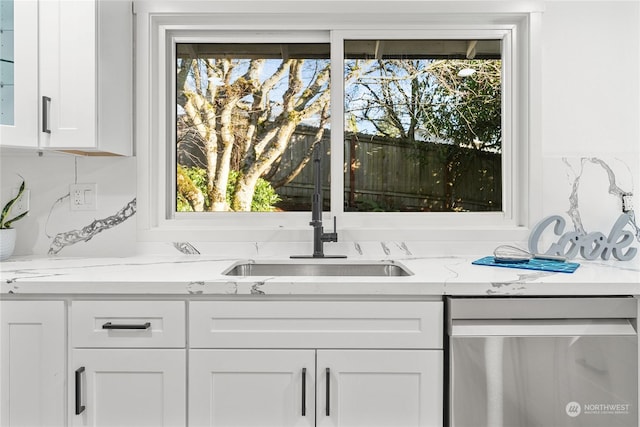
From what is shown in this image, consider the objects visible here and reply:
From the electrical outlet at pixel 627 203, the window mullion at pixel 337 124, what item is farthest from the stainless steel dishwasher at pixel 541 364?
the window mullion at pixel 337 124

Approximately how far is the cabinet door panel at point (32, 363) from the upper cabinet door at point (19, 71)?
62 centimetres

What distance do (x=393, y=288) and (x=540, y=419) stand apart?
0.61 meters

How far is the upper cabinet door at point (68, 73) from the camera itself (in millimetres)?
1688

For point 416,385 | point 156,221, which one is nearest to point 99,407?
point 156,221

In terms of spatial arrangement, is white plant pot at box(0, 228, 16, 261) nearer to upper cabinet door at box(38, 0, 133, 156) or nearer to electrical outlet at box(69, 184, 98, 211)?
electrical outlet at box(69, 184, 98, 211)

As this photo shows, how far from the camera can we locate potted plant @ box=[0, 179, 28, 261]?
1837 millimetres

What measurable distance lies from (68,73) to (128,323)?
3.17 feet

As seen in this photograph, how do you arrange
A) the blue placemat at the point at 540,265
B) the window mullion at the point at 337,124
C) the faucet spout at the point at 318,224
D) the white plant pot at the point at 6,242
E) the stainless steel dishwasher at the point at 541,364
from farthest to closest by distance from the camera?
the window mullion at the point at 337,124 → the faucet spout at the point at 318,224 → the white plant pot at the point at 6,242 → the blue placemat at the point at 540,265 → the stainless steel dishwasher at the point at 541,364

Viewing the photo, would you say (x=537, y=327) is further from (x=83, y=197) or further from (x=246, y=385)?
(x=83, y=197)

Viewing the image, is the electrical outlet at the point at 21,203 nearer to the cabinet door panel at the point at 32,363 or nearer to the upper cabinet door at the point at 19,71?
the upper cabinet door at the point at 19,71

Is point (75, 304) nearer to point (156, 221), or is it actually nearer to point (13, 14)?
point (156, 221)

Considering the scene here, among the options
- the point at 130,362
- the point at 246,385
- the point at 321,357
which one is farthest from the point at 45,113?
the point at 321,357

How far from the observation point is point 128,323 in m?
1.43

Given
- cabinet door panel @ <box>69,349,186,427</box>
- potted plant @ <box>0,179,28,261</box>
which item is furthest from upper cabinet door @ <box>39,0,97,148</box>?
cabinet door panel @ <box>69,349,186,427</box>
